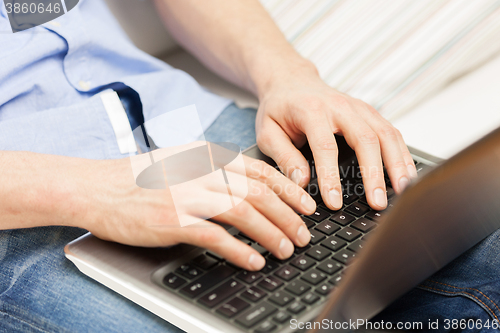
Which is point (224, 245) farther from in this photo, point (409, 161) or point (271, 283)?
point (409, 161)

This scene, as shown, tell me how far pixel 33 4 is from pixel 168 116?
38cm

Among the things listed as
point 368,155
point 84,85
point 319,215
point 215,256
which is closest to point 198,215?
point 215,256

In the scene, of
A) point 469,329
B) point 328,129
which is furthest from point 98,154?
point 469,329

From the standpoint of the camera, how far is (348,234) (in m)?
0.48

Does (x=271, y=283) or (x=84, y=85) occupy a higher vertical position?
(x=84, y=85)

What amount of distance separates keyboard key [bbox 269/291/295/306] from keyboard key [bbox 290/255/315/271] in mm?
39

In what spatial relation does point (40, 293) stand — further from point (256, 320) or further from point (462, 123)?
point (462, 123)

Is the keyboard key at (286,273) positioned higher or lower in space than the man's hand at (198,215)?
lower

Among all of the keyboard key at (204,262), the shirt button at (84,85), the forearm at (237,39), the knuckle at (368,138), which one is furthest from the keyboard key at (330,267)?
the shirt button at (84,85)

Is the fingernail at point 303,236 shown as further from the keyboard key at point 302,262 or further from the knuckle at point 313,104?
the knuckle at point 313,104

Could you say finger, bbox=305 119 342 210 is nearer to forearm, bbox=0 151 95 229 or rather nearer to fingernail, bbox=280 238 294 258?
fingernail, bbox=280 238 294 258

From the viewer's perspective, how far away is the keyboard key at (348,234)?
1.57 feet

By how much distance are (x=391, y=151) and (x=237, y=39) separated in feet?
1.31

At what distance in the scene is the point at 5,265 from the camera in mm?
555
